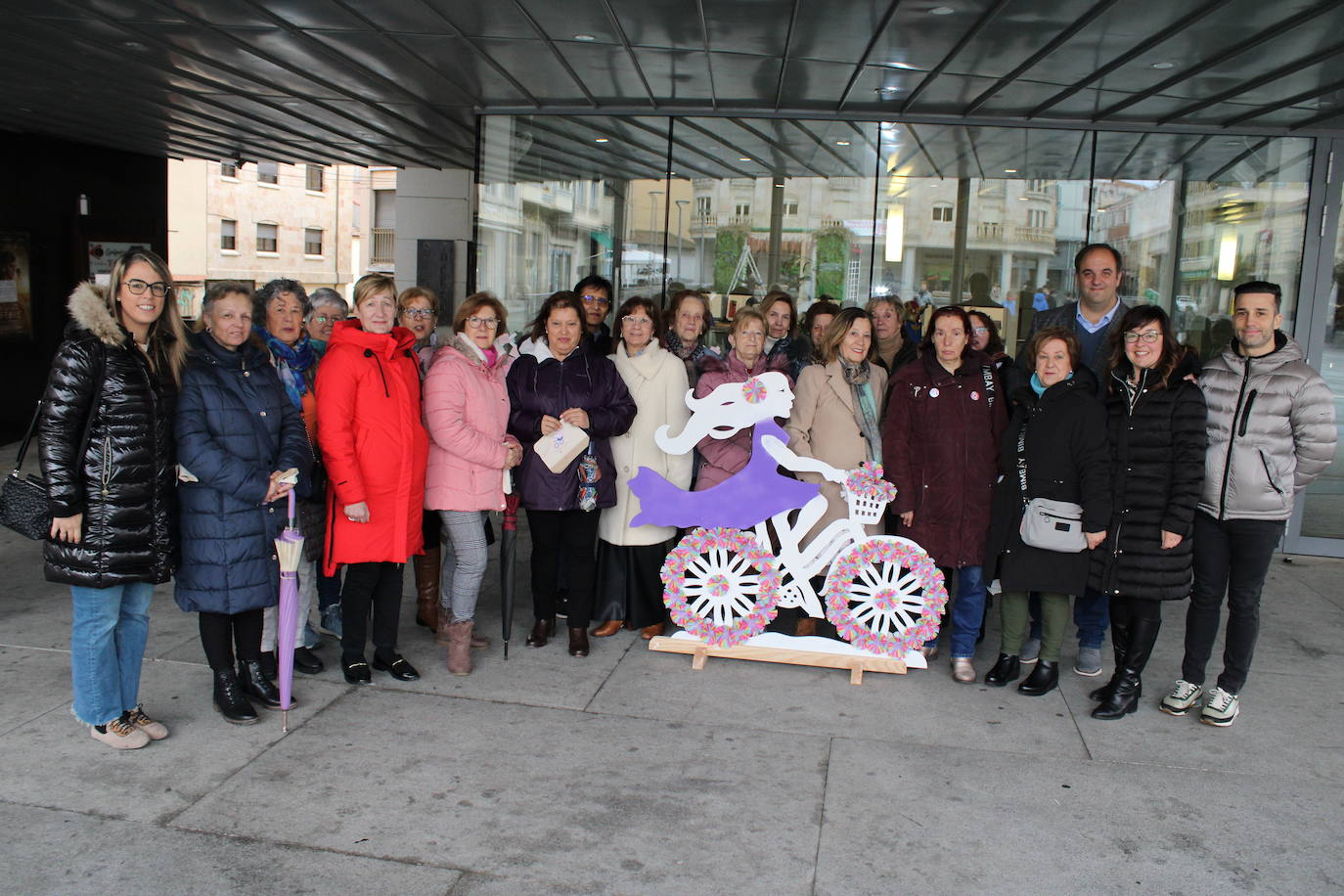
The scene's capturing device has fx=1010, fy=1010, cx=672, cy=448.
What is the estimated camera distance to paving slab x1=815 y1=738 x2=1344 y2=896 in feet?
9.80

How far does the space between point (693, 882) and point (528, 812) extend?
648mm

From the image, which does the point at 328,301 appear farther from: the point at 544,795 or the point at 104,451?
the point at 544,795

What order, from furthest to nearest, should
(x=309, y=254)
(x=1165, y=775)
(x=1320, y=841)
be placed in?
(x=309, y=254) < (x=1165, y=775) < (x=1320, y=841)

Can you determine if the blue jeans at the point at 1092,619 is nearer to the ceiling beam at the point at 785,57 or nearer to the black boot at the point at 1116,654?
the black boot at the point at 1116,654

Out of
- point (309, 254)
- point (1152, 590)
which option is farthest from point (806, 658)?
point (309, 254)

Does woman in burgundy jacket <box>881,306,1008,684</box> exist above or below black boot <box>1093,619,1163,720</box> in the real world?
above

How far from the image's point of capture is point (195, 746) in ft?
12.1

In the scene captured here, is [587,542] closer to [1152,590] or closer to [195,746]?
[195,746]

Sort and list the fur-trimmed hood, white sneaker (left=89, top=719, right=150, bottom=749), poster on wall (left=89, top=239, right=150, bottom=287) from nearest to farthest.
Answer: the fur-trimmed hood < white sneaker (left=89, top=719, right=150, bottom=749) < poster on wall (left=89, top=239, right=150, bottom=287)

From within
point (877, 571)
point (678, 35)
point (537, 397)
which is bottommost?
point (877, 571)

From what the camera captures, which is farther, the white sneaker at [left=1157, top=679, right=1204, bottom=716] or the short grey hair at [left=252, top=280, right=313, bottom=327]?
the short grey hair at [left=252, top=280, right=313, bottom=327]

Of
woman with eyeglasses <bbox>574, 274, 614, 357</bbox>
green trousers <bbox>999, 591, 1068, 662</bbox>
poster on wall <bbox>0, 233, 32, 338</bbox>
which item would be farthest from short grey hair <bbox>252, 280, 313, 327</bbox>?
poster on wall <bbox>0, 233, 32, 338</bbox>

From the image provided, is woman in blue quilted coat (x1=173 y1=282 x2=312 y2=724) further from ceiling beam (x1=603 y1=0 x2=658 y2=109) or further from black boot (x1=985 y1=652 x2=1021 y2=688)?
black boot (x1=985 y1=652 x2=1021 y2=688)

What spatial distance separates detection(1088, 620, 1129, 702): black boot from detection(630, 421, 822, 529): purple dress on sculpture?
4.69 feet
